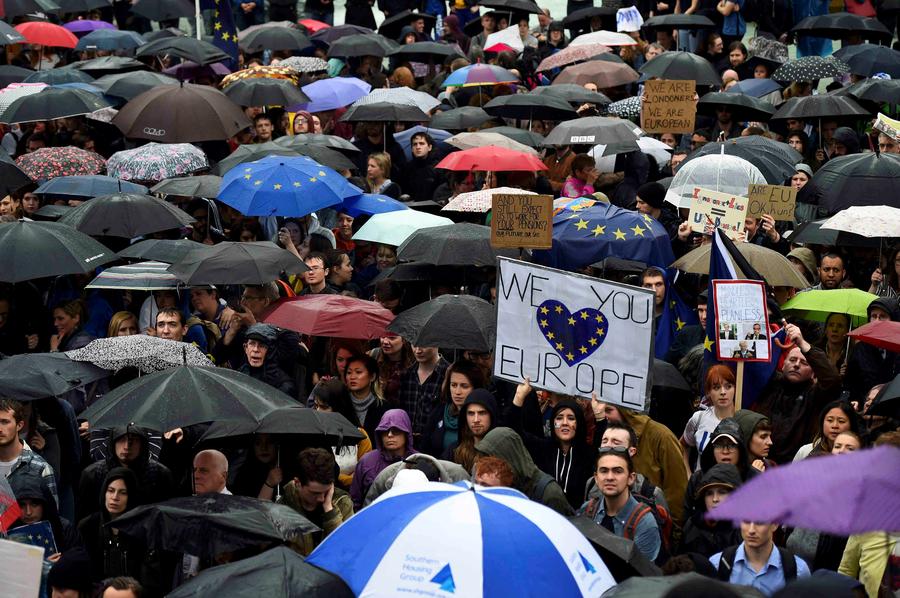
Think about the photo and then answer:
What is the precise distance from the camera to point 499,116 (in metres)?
17.2

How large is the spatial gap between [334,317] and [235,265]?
0.85m

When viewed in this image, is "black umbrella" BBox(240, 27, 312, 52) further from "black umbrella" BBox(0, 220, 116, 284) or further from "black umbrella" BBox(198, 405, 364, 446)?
"black umbrella" BBox(198, 405, 364, 446)

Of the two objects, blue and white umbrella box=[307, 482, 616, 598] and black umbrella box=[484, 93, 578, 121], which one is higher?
blue and white umbrella box=[307, 482, 616, 598]

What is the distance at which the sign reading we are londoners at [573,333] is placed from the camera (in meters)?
9.40

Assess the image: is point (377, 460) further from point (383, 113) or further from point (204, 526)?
point (383, 113)

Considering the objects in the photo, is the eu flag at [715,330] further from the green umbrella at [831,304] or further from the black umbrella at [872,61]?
the black umbrella at [872,61]

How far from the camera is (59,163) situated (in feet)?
48.5

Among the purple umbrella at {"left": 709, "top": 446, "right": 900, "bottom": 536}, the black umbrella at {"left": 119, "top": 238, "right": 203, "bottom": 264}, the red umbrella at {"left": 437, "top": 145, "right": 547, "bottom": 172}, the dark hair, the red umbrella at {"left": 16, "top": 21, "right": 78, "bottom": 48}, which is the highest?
the purple umbrella at {"left": 709, "top": 446, "right": 900, "bottom": 536}

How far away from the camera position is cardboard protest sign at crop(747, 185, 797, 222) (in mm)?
12273

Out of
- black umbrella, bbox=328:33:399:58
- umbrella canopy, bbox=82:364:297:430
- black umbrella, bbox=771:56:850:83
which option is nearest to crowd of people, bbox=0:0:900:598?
umbrella canopy, bbox=82:364:297:430

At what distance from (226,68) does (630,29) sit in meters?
5.09

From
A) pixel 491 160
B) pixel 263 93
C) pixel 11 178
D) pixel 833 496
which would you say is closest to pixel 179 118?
pixel 263 93

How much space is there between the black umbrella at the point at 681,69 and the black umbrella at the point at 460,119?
2122 mm

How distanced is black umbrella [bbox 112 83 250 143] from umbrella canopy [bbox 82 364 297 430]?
7.42 metres
